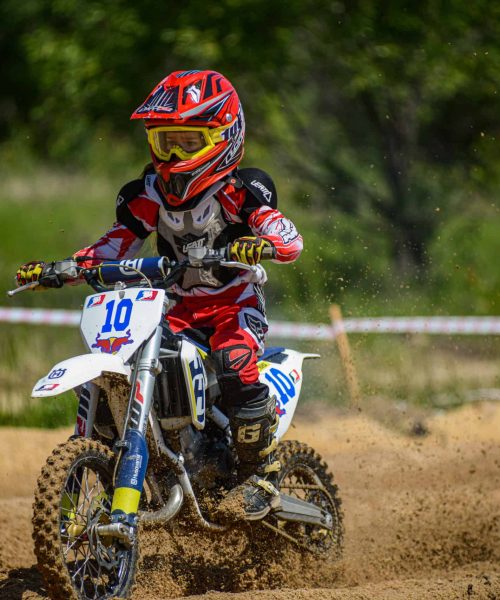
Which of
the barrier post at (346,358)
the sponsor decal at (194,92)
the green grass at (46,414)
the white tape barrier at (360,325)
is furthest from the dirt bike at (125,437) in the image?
the green grass at (46,414)

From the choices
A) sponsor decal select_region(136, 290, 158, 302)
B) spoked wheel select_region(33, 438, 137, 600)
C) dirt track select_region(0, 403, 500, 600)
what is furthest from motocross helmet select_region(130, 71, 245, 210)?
dirt track select_region(0, 403, 500, 600)

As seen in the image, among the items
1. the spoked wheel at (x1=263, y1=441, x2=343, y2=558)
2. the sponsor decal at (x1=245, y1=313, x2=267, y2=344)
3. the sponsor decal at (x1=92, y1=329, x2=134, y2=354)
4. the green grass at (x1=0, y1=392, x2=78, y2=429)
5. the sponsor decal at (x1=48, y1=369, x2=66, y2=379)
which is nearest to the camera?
the sponsor decal at (x1=48, y1=369, x2=66, y2=379)

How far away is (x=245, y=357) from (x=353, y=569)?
5.68ft

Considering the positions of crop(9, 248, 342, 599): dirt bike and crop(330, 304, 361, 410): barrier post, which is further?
crop(330, 304, 361, 410): barrier post

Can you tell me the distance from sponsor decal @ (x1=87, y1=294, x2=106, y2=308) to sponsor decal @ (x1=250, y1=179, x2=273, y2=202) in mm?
1033

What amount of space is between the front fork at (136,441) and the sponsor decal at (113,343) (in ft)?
0.28

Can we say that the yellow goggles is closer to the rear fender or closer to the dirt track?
the rear fender

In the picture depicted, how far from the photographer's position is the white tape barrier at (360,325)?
9445 mm

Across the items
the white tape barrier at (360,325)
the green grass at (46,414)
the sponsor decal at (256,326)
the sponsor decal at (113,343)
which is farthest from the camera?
Result: the green grass at (46,414)

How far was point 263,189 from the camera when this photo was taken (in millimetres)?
5098

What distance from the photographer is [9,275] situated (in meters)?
13.5

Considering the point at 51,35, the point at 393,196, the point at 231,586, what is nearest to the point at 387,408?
the point at 231,586

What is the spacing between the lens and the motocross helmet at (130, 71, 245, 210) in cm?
480

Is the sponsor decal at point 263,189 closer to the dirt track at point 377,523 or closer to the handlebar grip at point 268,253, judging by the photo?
the handlebar grip at point 268,253
